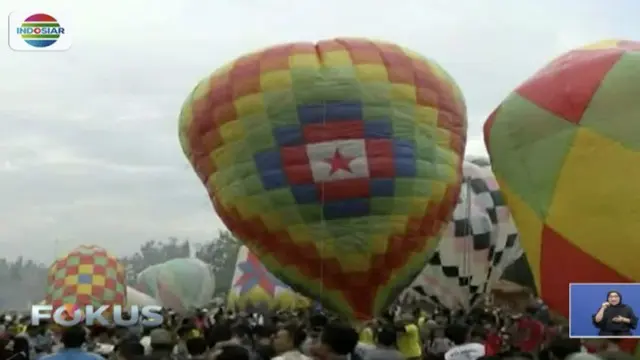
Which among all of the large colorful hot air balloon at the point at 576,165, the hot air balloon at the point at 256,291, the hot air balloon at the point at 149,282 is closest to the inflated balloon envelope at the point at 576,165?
the large colorful hot air balloon at the point at 576,165

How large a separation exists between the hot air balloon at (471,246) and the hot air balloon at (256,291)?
7.30m

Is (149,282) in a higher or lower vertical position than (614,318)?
lower

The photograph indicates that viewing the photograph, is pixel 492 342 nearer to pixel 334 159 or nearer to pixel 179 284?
pixel 334 159

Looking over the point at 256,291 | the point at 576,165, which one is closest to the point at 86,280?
the point at 256,291

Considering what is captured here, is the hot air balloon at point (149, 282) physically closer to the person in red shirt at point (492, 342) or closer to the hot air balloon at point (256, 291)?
the hot air balloon at point (256, 291)

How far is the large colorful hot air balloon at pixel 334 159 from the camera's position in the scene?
10.9 m

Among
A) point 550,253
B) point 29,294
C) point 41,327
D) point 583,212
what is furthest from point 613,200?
point 29,294

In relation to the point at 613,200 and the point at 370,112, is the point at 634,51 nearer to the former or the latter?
the point at 613,200

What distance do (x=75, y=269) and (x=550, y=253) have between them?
16.1 meters

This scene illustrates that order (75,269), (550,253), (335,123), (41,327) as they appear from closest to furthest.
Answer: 1. (550,253)
2. (41,327)
3. (335,123)
4. (75,269)

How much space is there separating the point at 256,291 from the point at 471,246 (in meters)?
9.71

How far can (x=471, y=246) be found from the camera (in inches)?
666

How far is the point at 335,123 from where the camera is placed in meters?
10.8

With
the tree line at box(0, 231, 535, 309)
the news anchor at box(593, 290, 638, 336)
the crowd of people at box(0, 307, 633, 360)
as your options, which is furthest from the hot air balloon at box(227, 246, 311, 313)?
the news anchor at box(593, 290, 638, 336)
